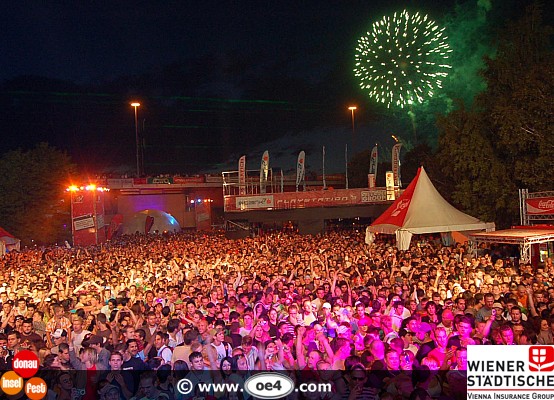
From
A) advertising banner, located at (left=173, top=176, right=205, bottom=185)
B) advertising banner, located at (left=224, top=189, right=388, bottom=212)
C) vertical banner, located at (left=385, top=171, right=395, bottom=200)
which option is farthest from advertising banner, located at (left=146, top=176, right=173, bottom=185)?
vertical banner, located at (left=385, top=171, right=395, bottom=200)

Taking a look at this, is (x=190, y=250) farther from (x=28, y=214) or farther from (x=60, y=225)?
(x=60, y=225)

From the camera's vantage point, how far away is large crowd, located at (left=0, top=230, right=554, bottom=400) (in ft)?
17.9

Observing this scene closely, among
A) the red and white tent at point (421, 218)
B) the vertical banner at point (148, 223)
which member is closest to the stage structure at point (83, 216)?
the vertical banner at point (148, 223)

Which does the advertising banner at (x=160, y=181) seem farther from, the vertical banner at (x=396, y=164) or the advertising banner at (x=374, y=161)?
the vertical banner at (x=396, y=164)

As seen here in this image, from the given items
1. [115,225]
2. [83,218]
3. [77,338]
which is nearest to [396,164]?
[83,218]

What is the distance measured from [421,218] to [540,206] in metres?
3.30

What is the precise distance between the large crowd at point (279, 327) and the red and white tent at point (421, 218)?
223 centimetres

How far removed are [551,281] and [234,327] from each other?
5949mm

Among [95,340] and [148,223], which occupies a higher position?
[95,340]

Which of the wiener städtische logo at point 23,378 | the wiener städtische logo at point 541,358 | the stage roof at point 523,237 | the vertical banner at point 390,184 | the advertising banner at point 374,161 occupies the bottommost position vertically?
the wiener städtische logo at point 23,378

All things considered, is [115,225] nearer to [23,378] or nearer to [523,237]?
[523,237]

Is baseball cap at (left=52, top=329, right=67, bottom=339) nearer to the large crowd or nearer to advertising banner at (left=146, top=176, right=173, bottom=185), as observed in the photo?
the large crowd

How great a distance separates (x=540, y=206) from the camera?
1556 cm

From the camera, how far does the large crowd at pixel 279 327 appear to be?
546 cm
